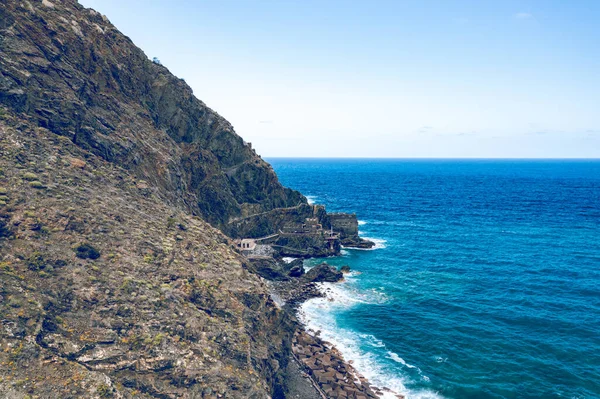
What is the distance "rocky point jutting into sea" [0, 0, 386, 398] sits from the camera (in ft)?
94.9

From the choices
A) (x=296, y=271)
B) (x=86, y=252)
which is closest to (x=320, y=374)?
(x=86, y=252)

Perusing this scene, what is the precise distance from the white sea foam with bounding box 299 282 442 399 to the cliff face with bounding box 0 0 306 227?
2885cm

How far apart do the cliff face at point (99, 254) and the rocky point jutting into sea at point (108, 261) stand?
14 cm

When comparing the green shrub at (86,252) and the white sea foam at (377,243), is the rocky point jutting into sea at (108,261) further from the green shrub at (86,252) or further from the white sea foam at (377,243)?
the white sea foam at (377,243)

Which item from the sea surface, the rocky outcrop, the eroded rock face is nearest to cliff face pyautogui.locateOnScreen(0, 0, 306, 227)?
the eroded rock face

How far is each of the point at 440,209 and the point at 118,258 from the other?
514ft

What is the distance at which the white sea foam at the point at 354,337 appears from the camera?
1956 inches

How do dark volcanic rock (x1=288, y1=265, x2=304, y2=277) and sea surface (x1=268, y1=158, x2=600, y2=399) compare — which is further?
dark volcanic rock (x1=288, y1=265, x2=304, y2=277)

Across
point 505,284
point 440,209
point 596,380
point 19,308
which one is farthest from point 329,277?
point 440,209

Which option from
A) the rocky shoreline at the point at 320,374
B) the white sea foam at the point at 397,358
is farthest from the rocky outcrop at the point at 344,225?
the white sea foam at the point at 397,358

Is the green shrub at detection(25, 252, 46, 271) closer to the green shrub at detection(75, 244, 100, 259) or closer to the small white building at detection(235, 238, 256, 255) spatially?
the green shrub at detection(75, 244, 100, 259)

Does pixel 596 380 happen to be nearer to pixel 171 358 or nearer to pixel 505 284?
pixel 505 284

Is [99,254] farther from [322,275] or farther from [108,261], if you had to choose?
[322,275]

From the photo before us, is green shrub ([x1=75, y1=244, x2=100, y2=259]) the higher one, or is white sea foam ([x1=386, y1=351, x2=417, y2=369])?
green shrub ([x1=75, y1=244, x2=100, y2=259])
